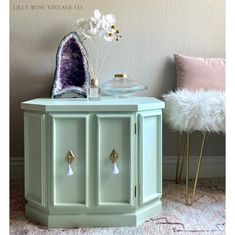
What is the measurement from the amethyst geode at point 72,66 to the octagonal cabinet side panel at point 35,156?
0.39 meters

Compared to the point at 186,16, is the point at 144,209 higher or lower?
lower

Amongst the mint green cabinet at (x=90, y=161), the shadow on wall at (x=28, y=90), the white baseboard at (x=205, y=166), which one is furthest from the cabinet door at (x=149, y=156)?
the shadow on wall at (x=28, y=90)

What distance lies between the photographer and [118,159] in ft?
5.34

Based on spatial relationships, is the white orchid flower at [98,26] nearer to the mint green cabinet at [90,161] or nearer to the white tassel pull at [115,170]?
the mint green cabinet at [90,161]

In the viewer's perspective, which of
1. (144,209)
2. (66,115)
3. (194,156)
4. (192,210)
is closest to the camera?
(66,115)

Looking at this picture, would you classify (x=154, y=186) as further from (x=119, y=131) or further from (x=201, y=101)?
(x=201, y=101)

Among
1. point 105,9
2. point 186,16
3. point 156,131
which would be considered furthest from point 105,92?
point 186,16

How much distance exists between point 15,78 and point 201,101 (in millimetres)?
1120

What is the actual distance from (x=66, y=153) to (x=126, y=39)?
919 millimetres

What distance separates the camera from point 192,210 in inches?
72.6

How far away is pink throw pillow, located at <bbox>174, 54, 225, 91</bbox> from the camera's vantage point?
214 cm

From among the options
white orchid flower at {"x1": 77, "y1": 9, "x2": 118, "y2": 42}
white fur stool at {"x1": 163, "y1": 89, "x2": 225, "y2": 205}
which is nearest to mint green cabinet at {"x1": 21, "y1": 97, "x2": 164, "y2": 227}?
white fur stool at {"x1": 163, "y1": 89, "x2": 225, "y2": 205}

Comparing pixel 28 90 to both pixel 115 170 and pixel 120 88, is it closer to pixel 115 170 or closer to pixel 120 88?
pixel 120 88

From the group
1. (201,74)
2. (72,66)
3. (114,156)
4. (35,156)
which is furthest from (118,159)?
(201,74)
